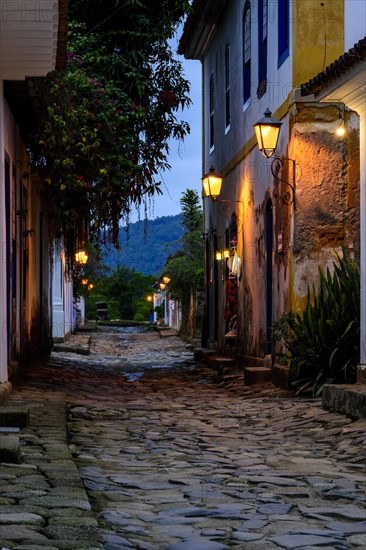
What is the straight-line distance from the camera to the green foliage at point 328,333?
1193cm

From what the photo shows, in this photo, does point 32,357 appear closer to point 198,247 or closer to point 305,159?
point 305,159

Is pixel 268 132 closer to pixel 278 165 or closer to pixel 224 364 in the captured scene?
pixel 278 165

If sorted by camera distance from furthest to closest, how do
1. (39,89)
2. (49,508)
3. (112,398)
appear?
(112,398)
(39,89)
(49,508)

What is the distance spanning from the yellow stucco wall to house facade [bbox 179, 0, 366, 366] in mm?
13

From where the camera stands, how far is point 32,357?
18.1 metres

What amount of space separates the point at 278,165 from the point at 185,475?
745 centimetres

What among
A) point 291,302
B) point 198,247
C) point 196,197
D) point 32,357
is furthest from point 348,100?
point 196,197

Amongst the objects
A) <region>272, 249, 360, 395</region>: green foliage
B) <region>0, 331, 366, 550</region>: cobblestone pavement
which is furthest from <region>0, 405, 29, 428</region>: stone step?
<region>272, 249, 360, 395</region>: green foliage

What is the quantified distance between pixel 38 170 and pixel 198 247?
17.4 metres

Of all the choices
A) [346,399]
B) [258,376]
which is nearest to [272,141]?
[258,376]

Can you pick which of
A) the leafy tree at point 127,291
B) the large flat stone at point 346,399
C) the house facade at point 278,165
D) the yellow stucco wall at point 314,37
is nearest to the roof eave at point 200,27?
the house facade at point 278,165

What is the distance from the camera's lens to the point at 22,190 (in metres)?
15.9

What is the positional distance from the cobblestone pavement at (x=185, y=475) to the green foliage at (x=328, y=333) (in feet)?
1.61

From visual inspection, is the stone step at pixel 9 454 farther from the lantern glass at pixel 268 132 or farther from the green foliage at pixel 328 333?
the lantern glass at pixel 268 132
